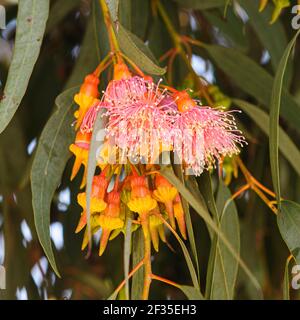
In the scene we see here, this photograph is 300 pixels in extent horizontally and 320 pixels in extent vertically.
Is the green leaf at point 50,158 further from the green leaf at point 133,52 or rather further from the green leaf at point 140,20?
the green leaf at point 140,20

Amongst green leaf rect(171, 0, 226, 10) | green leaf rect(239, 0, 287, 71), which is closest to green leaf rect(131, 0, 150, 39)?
green leaf rect(171, 0, 226, 10)

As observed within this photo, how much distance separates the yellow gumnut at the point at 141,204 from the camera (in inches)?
32.6

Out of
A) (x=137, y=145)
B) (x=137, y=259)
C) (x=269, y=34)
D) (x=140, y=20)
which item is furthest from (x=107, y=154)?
(x=269, y=34)

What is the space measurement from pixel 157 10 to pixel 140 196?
25.8 inches

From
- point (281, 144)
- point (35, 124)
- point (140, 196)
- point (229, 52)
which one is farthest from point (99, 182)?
point (35, 124)

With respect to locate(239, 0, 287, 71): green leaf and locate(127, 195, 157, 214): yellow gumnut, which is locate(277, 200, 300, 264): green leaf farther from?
locate(239, 0, 287, 71): green leaf

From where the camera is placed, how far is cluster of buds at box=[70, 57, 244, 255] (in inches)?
33.1

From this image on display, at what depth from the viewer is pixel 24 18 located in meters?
0.88

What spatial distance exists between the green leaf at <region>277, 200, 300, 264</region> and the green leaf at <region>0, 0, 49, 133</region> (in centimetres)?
37

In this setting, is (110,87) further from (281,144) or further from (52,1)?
(52,1)

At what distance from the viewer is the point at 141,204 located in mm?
831

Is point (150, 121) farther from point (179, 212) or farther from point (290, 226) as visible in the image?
point (290, 226)

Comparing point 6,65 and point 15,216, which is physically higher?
point 6,65

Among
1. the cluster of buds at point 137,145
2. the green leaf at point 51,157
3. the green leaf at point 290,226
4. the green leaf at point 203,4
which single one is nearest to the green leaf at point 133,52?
the cluster of buds at point 137,145
